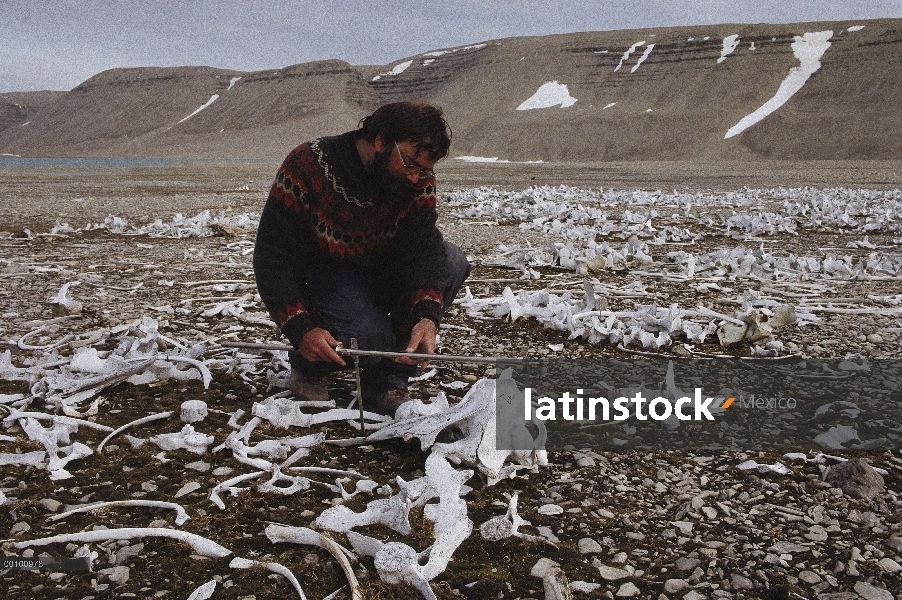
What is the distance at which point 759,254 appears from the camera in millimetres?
7133

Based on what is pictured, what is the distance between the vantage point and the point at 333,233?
3068 mm

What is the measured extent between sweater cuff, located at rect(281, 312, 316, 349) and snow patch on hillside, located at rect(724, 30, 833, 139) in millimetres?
80049

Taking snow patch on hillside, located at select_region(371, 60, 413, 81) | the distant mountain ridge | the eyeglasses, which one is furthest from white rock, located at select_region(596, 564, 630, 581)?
snow patch on hillside, located at select_region(371, 60, 413, 81)

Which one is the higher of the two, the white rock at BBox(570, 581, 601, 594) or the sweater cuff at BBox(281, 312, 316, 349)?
the sweater cuff at BBox(281, 312, 316, 349)

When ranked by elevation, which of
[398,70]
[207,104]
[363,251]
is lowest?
[363,251]

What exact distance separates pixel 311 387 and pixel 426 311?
A: 685mm

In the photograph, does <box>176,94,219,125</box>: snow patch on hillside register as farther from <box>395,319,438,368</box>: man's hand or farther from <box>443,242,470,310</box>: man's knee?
<box>395,319,438,368</box>: man's hand

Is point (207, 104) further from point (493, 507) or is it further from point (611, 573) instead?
point (611, 573)

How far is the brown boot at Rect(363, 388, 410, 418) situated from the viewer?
3.04m

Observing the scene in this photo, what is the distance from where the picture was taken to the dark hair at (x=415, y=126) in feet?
8.81

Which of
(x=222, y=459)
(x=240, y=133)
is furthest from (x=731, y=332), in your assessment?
(x=240, y=133)

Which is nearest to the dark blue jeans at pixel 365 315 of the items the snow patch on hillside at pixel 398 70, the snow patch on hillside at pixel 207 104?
the snow patch on hillside at pixel 398 70

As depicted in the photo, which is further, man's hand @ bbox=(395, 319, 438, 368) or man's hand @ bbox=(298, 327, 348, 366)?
man's hand @ bbox=(395, 319, 438, 368)

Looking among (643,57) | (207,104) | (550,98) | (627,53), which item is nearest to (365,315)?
(550,98)
